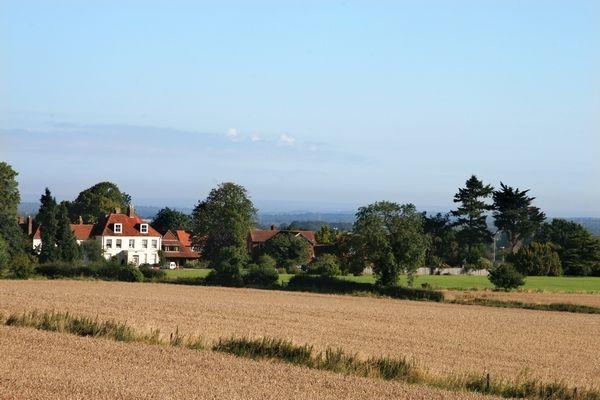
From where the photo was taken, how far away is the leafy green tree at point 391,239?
212 ft

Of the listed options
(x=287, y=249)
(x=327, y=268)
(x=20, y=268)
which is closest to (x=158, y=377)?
(x=20, y=268)

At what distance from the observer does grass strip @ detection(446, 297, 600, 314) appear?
56344 millimetres

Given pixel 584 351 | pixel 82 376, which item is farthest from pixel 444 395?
pixel 584 351

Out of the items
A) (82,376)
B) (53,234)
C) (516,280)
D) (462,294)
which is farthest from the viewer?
(53,234)

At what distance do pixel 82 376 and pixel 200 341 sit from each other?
6512mm

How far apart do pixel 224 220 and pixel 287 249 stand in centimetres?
857

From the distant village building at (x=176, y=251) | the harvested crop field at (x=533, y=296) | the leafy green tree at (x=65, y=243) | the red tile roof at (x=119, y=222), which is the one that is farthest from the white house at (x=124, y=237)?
the harvested crop field at (x=533, y=296)

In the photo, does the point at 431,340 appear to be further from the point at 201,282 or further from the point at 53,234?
the point at 53,234

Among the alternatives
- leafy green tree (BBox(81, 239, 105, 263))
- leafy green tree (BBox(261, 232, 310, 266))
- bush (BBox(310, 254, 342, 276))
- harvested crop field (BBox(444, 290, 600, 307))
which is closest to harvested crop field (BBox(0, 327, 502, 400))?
harvested crop field (BBox(444, 290, 600, 307))

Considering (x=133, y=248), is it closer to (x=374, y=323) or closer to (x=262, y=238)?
(x=262, y=238)

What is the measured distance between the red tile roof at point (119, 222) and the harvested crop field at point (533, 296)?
55673 mm

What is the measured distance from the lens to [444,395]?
55.3 feet

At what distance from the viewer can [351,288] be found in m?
64.8

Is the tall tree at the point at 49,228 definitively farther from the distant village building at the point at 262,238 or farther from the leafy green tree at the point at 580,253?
the leafy green tree at the point at 580,253
